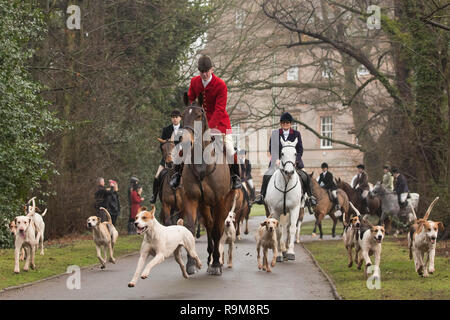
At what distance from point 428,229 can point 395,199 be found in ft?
40.3

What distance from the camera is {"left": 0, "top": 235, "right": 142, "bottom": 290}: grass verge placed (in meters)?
13.0

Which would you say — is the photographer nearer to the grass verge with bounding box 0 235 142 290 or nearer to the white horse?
the grass verge with bounding box 0 235 142 290

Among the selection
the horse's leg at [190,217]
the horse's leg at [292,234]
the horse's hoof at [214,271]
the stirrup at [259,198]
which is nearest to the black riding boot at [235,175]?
the horse's leg at [190,217]

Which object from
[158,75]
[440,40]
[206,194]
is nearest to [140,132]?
[158,75]

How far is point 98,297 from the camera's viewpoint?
10.4m

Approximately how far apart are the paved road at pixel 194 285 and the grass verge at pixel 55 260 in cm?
56

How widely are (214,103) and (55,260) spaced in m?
5.85

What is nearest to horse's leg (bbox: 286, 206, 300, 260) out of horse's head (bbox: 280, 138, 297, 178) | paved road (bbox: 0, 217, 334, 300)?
paved road (bbox: 0, 217, 334, 300)

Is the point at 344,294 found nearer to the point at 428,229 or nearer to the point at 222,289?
the point at 222,289

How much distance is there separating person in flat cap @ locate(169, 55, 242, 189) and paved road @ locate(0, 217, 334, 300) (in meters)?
1.68

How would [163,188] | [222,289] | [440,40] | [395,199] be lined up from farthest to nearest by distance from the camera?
[395,199] < [440,40] < [163,188] < [222,289]

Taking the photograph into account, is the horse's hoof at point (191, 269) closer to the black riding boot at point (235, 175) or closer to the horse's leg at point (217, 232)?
the horse's leg at point (217, 232)

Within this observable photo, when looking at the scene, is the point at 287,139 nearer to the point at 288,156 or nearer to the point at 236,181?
the point at 288,156

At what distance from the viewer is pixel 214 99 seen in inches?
511
